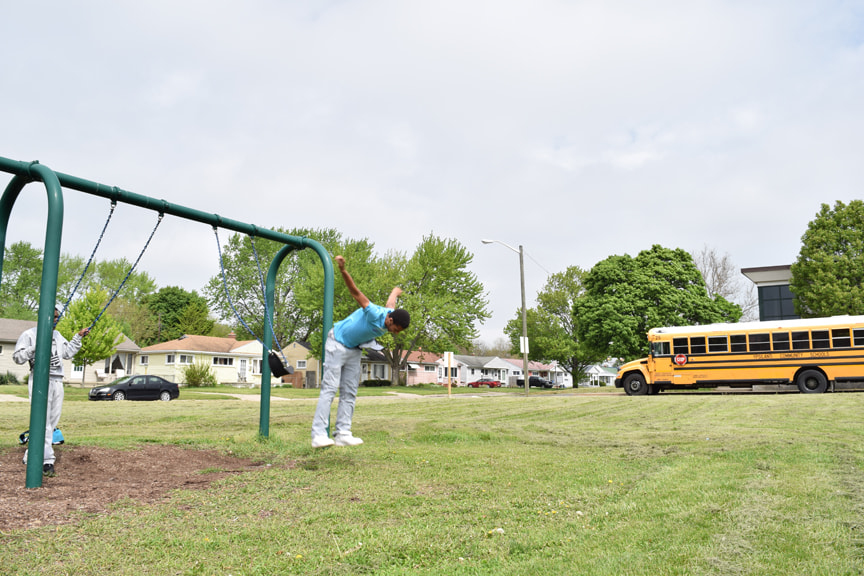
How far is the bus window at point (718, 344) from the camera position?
24.7 metres

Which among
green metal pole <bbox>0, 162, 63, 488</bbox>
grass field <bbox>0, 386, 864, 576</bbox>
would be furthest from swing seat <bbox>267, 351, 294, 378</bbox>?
green metal pole <bbox>0, 162, 63, 488</bbox>

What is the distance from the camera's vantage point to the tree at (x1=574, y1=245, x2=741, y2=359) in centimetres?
3794

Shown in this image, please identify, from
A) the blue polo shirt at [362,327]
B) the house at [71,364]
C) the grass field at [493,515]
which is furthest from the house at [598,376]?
the blue polo shirt at [362,327]

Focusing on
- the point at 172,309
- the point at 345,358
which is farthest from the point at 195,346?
the point at 345,358

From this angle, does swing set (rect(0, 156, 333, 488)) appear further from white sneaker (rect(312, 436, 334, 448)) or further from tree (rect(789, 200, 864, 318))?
tree (rect(789, 200, 864, 318))

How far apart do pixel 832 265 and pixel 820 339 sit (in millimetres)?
11974

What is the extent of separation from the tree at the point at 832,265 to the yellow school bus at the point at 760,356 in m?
9.90

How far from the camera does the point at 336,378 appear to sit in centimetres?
680

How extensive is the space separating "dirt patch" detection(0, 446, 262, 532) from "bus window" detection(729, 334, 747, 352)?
22.4 metres

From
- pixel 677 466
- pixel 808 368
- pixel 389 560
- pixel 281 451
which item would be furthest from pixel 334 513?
pixel 808 368

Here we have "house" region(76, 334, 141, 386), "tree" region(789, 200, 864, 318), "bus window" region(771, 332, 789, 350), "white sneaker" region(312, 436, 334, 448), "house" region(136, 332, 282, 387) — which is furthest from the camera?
"house" region(76, 334, 141, 386)

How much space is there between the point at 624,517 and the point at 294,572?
8.39 feet

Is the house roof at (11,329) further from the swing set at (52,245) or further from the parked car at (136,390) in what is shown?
the swing set at (52,245)

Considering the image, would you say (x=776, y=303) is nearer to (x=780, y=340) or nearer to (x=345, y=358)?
(x=780, y=340)
